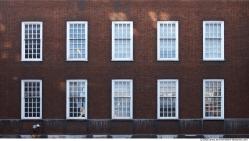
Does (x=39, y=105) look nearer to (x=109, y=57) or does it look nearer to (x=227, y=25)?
(x=109, y=57)

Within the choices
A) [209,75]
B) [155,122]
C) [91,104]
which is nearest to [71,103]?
[91,104]

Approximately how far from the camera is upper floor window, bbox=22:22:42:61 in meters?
53.8

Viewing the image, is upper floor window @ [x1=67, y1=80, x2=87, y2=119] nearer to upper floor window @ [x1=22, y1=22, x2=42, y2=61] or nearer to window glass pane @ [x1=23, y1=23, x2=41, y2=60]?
upper floor window @ [x1=22, y1=22, x2=42, y2=61]

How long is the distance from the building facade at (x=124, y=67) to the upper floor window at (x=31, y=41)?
0.20 ft

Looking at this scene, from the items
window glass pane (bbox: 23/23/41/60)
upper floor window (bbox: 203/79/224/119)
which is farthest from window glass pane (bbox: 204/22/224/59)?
window glass pane (bbox: 23/23/41/60)

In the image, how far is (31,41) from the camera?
5378 cm

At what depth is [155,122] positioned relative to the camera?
53.3m

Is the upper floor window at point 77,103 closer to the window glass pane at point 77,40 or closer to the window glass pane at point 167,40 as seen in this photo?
the window glass pane at point 77,40

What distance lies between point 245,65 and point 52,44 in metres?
11.8

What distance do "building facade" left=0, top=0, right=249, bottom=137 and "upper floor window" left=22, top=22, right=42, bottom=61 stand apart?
6 centimetres

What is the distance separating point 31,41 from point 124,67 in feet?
19.2

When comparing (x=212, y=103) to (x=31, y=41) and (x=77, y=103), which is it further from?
(x=31, y=41)

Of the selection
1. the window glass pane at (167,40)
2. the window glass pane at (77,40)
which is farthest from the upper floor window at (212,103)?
the window glass pane at (77,40)

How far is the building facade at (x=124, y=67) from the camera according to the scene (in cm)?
5344
